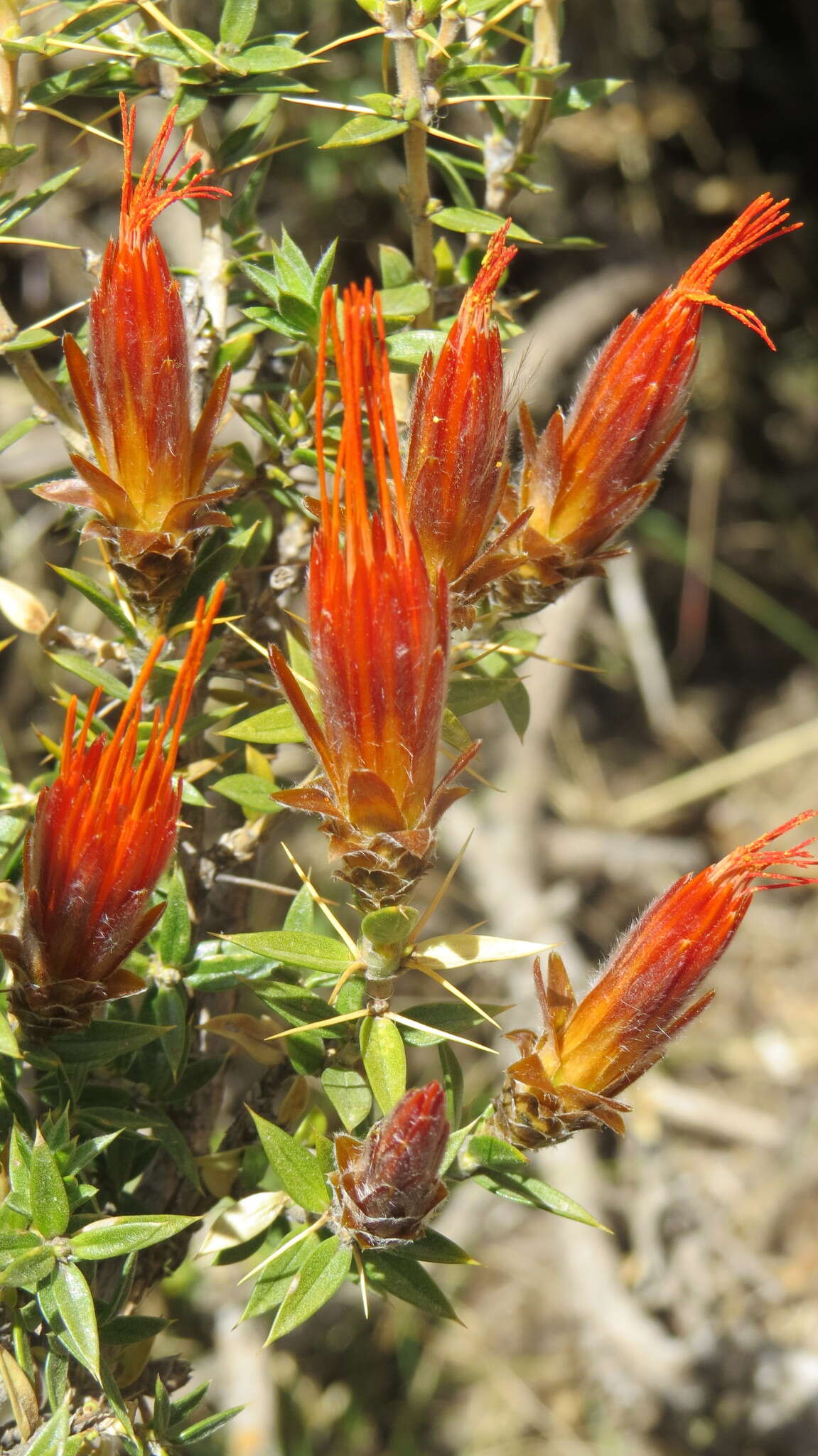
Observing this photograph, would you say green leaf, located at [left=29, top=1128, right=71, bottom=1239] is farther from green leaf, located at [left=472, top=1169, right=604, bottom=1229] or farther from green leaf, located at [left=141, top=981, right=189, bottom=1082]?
green leaf, located at [left=472, top=1169, right=604, bottom=1229]

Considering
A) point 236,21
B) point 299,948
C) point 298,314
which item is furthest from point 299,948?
point 236,21

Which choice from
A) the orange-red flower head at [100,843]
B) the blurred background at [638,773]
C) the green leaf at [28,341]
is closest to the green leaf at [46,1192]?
the orange-red flower head at [100,843]

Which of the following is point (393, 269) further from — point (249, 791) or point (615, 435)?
point (249, 791)

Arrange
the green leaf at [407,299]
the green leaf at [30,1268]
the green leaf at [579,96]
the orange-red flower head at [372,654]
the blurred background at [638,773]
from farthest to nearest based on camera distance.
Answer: the blurred background at [638,773]
the green leaf at [579,96]
the green leaf at [407,299]
the green leaf at [30,1268]
the orange-red flower head at [372,654]

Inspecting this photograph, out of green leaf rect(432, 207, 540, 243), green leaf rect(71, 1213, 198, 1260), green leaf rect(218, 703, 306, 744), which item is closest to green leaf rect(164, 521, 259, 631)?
green leaf rect(218, 703, 306, 744)

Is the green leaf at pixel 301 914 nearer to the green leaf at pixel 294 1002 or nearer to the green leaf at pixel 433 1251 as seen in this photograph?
the green leaf at pixel 294 1002

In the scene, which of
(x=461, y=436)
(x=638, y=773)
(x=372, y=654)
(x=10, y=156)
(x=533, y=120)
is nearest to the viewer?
(x=372, y=654)

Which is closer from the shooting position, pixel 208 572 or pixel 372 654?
pixel 372 654

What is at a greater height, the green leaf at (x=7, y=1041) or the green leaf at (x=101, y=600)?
the green leaf at (x=101, y=600)
